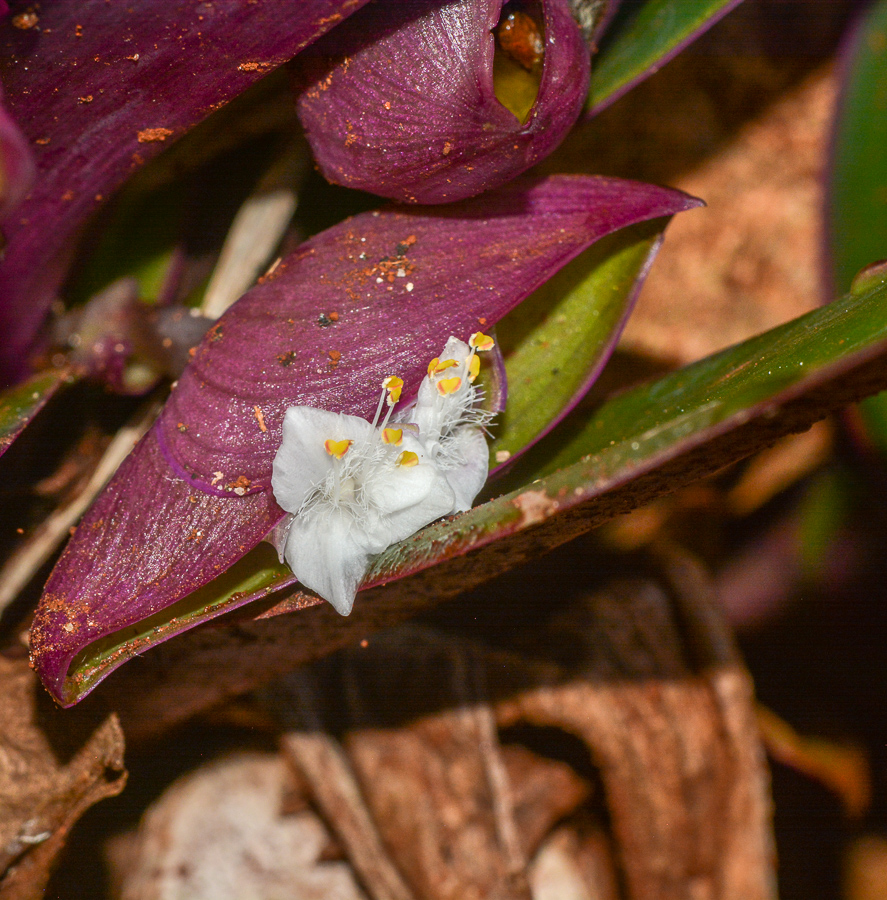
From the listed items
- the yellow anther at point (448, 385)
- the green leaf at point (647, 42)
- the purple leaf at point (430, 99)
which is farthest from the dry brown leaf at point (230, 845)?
the green leaf at point (647, 42)

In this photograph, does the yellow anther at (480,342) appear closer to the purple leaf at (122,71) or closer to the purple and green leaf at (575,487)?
the purple and green leaf at (575,487)

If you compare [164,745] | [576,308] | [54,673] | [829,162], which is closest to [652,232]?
[576,308]

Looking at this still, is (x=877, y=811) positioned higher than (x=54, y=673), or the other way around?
(x=54, y=673)

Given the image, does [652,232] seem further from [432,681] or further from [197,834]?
[197,834]

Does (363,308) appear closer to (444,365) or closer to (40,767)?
(444,365)

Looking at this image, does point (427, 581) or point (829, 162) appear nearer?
point (427, 581)

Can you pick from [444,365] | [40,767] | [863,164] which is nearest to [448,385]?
[444,365]

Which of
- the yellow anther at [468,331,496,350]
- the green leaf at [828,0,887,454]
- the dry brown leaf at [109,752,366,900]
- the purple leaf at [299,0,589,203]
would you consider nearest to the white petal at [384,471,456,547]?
the yellow anther at [468,331,496,350]
